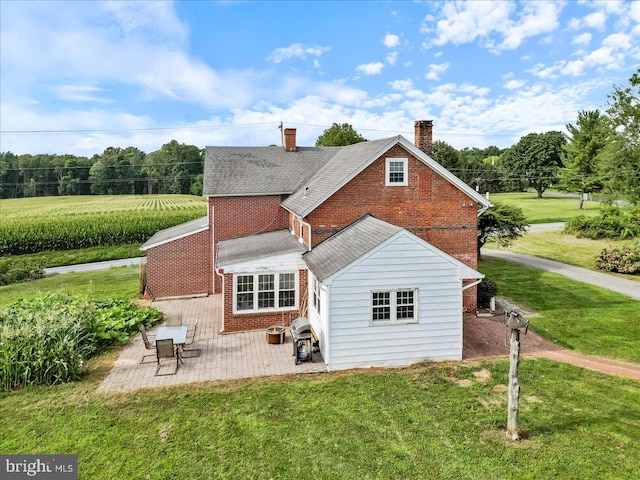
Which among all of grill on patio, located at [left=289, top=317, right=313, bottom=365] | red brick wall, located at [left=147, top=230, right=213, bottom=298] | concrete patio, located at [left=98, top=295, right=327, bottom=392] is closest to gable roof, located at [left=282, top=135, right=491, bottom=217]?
grill on patio, located at [left=289, top=317, right=313, bottom=365]

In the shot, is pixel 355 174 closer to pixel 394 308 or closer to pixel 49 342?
pixel 394 308

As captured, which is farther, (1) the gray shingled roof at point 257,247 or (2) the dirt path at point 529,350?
(1) the gray shingled roof at point 257,247

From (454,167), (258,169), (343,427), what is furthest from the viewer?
(454,167)

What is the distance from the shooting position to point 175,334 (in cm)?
1285

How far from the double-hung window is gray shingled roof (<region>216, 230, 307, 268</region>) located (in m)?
4.53

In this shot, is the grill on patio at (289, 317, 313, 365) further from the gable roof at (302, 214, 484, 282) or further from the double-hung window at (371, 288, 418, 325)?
the double-hung window at (371, 288, 418, 325)

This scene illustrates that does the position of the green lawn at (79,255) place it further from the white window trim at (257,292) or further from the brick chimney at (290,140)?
the white window trim at (257,292)

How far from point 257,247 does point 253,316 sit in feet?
10.2

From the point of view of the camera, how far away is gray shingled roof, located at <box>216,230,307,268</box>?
15.3m

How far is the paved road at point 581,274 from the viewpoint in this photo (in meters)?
22.0

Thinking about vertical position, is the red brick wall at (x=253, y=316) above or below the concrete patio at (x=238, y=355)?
above

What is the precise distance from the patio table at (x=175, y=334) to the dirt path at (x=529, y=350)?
875 cm

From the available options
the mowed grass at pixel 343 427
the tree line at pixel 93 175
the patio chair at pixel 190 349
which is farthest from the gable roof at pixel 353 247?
the tree line at pixel 93 175


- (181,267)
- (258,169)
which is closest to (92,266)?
(181,267)
